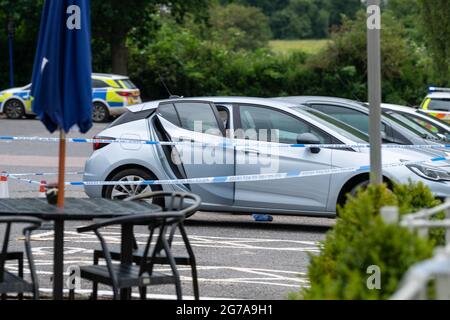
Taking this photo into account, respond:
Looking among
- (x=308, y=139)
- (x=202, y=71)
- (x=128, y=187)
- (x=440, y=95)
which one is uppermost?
(x=202, y=71)

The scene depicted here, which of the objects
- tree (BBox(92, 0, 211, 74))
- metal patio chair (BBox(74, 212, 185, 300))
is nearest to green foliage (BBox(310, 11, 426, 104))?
tree (BBox(92, 0, 211, 74))

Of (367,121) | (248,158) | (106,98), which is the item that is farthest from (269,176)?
(106,98)

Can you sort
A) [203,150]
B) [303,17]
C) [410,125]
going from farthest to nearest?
1. [303,17]
2. [410,125]
3. [203,150]

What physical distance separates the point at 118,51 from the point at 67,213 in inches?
1409

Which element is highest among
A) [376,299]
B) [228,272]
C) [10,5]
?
[10,5]

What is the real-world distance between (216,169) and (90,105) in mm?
5451

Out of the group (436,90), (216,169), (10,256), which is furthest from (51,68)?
(436,90)

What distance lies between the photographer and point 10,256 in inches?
292

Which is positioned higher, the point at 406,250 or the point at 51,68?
the point at 51,68

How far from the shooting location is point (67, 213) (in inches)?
262

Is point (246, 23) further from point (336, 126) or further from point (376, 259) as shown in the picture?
point (376, 259)

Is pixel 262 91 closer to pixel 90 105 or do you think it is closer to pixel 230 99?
pixel 230 99

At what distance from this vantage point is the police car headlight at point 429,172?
12305 millimetres

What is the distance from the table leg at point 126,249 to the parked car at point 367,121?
25.2ft
